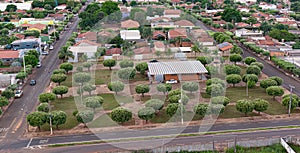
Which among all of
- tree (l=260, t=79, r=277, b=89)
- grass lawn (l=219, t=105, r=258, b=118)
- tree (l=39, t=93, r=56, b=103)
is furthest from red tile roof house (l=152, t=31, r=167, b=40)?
tree (l=39, t=93, r=56, b=103)

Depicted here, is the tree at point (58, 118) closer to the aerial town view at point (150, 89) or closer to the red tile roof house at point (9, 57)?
the aerial town view at point (150, 89)

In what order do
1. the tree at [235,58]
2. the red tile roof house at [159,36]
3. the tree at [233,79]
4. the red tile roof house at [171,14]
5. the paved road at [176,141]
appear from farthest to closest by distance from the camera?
the red tile roof house at [171,14]
the red tile roof house at [159,36]
the tree at [235,58]
the tree at [233,79]
the paved road at [176,141]

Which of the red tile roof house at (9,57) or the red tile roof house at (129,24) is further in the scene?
the red tile roof house at (129,24)

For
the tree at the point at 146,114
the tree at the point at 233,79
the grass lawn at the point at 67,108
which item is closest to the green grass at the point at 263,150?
the tree at the point at 146,114

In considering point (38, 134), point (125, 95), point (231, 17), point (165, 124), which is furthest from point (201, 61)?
point (231, 17)

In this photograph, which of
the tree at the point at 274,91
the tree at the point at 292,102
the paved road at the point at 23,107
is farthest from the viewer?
the tree at the point at 274,91

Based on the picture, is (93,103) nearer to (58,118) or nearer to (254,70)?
(58,118)

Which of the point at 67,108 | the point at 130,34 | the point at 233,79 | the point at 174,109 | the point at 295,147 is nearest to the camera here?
the point at 295,147

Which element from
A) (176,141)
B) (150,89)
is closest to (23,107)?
(150,89)
